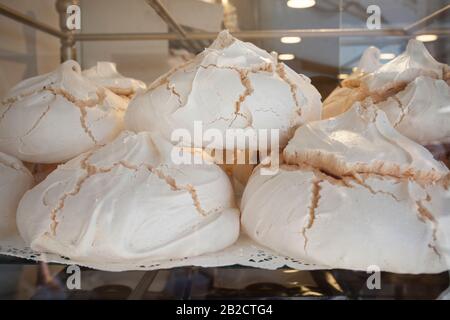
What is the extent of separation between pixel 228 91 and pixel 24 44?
39cm

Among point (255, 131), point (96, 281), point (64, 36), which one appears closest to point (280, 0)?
point (255, 131)

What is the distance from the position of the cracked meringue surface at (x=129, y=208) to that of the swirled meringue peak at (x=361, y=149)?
189 millimetres

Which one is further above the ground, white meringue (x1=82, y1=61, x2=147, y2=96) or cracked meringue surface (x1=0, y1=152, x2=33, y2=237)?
white meringue (x1=82, y1=61, x2=147, y2=96)

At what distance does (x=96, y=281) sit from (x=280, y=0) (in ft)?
1.99

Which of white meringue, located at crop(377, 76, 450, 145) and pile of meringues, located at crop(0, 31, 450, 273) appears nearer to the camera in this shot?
pile of meringues, located at crop(0, 31, 450, 273)

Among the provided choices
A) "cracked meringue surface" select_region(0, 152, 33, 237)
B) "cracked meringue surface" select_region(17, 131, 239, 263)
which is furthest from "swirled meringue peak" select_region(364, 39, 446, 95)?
"cracked meringue surface" select_region(0, 152, 33, 237)

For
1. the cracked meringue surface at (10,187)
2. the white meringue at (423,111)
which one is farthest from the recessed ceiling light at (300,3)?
the cracked meringue surface at (10,187)

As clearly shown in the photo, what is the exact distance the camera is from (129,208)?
0.71m

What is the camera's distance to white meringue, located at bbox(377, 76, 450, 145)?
0.83 meters

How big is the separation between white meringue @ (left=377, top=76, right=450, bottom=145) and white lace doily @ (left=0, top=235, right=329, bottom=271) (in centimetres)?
37

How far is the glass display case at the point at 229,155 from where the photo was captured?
27.2 inches

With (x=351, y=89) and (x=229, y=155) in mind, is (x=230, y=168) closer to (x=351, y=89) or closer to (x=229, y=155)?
(x=229, y=155)

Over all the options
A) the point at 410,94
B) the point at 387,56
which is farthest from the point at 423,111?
the point at 387,56

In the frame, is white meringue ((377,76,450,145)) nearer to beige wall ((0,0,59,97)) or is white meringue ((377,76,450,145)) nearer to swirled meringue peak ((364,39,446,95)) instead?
swirled meringue peak ((364,39,446,95))
